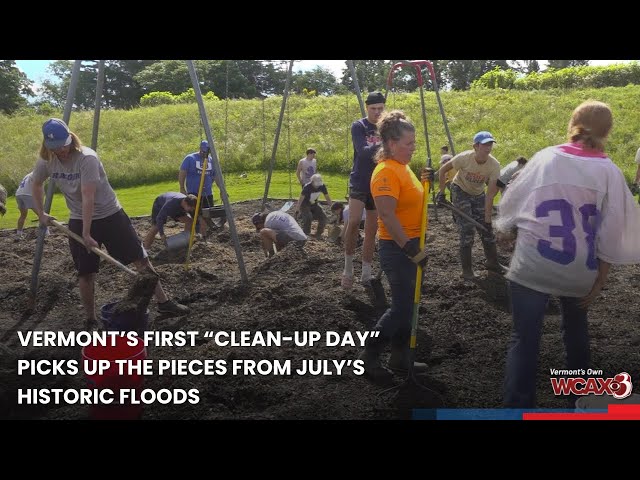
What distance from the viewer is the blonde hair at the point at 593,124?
2.89 metres

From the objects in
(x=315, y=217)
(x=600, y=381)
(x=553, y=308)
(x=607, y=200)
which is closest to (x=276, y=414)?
(x=600, y=381)

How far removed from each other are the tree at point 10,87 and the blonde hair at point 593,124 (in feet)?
116

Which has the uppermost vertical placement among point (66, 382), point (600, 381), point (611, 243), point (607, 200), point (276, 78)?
point (276, 78)

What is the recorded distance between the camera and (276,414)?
3514 millimetres

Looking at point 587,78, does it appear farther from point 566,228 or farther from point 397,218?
point 566,228

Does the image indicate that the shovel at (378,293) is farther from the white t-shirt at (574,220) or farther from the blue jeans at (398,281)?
the white t-shirt at (574,220)

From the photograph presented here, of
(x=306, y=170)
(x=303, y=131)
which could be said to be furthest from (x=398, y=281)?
(x=303, y=131)

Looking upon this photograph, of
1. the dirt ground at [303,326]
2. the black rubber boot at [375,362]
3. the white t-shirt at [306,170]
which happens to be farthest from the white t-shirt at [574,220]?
the white t-shirt at [306,170]

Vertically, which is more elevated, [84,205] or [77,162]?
[77,162]

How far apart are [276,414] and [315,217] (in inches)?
246

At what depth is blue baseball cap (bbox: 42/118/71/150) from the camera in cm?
434

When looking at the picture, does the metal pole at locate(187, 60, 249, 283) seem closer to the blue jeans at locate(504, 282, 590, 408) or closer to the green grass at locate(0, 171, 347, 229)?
the blue jeans at locate(504, 282, 590, 408)

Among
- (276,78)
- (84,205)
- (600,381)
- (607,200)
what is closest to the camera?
(607,200)

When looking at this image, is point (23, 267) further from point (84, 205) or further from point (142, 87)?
point (142, 87)
